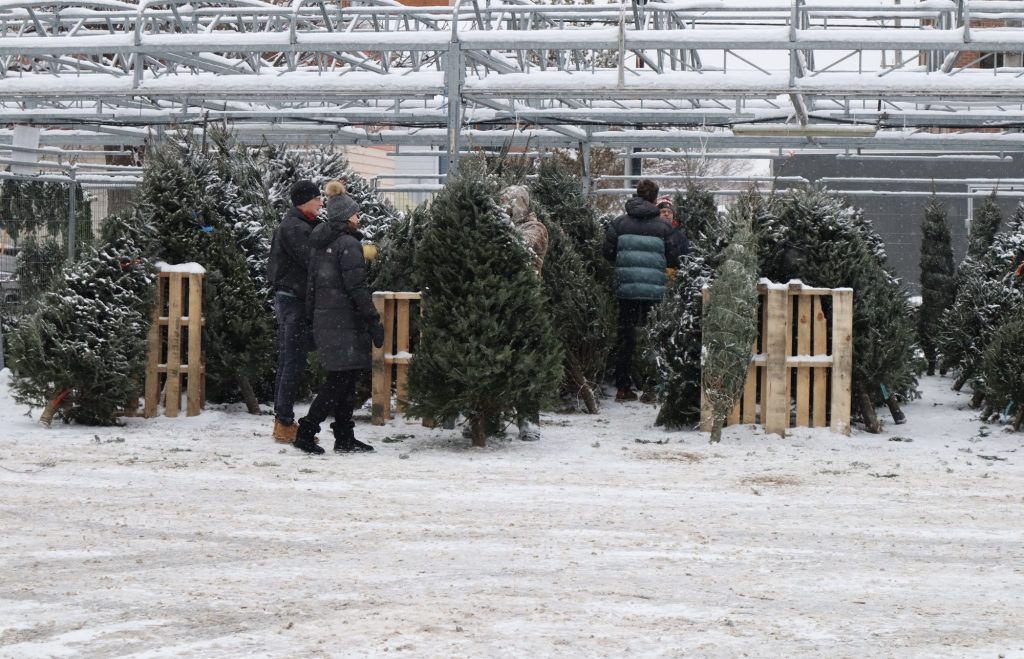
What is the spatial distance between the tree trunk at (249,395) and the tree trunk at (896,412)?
4.98m

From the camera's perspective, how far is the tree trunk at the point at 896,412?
1162cm

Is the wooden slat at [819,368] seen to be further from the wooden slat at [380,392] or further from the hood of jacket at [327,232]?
the hood of jacket at [327,232]

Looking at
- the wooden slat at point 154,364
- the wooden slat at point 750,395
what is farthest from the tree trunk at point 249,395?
the wooden slat at point 750,395

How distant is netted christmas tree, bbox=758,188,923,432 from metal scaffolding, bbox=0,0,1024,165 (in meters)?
3.04

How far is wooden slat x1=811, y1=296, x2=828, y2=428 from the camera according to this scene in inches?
424

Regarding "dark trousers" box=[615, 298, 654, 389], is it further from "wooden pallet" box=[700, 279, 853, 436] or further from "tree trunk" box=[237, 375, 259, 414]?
"tree trunk" box=[237, 375, 259, 414]

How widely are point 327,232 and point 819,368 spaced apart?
3.72m

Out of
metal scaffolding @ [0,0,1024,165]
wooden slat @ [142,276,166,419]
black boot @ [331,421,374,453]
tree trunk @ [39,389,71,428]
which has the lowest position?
black boot @ [331,421,374,453]

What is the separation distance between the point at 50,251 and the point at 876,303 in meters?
7.97

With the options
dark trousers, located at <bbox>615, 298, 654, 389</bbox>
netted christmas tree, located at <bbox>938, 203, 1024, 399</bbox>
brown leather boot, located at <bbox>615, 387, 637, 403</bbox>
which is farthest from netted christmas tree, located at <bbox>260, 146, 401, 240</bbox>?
netted christmas tree, located at <bbox>938, 203, 1024, 399</bbox>

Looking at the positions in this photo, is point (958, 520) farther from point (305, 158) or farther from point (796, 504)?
point (305, 158)

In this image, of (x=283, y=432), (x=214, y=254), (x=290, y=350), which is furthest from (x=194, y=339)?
(x=283, y=432)

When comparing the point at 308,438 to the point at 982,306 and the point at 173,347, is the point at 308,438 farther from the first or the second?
the point at 982,306

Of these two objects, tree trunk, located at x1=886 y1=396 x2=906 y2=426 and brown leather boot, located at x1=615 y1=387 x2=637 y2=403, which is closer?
tree trunk, located at x1=886 y1=396 x2=906 y2=426
